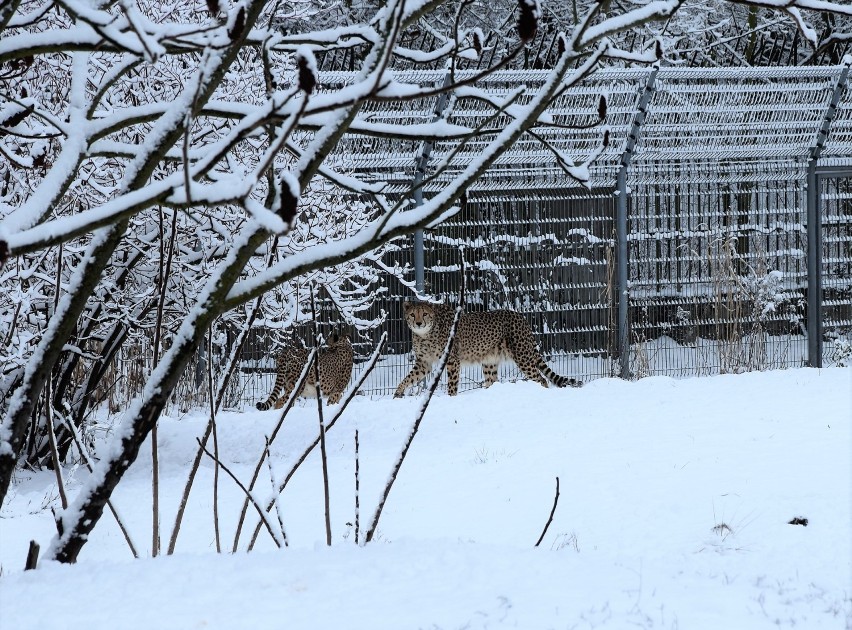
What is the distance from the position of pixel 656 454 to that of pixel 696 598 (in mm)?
3285

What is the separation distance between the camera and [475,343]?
34.0ft

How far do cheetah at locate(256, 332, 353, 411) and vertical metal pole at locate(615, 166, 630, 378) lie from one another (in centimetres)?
261

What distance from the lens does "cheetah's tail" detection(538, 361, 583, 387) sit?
10023 millimetres

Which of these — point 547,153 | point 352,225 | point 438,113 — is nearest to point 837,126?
point 547,153

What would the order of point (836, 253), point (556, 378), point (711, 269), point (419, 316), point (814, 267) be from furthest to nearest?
point (836, 253) → point (814, 267) → point (711, 269) → point (556, 378) → point (419, 316)

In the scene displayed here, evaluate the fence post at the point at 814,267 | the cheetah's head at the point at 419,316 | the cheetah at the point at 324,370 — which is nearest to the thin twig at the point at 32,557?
the cheetah at the point at 324,370

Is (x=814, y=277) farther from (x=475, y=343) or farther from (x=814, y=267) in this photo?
(x=475, y=343)

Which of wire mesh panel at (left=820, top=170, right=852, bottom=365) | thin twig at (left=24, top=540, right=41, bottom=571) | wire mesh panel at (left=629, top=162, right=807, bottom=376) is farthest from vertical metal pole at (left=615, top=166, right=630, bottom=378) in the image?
thin twig at (left=24, top=540, right=41, bottom=571)

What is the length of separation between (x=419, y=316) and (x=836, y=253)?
483 centimetres

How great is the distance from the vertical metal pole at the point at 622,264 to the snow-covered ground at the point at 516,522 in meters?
1.54

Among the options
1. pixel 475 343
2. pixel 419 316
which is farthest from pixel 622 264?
pixel 419 316

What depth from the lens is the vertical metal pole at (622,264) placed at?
10.4 metres

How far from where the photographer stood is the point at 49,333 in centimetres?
304

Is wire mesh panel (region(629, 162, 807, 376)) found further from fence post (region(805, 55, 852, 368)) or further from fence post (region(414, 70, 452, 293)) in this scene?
fence post (region(414, 70, 452, 293))
